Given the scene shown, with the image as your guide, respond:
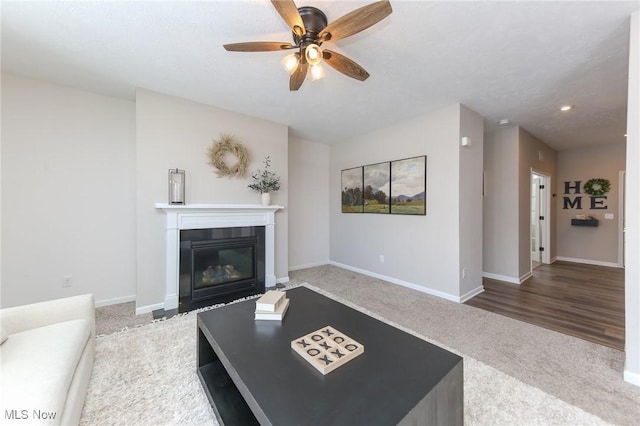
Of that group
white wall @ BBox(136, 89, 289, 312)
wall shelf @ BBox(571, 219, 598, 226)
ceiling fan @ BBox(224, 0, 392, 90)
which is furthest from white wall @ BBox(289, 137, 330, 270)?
wall shelf @ BBox(571, 219, 598, 226)

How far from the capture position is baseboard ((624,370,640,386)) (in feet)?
5.39

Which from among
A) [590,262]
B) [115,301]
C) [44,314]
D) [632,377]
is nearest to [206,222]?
[115,301]

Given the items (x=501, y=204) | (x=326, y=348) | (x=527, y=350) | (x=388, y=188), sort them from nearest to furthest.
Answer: (x=326, y=348) < (x=527, y=350) < (x=388, y=188) < (x=501, y=204)

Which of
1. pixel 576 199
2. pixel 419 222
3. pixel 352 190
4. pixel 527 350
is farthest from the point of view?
pixel 576 199

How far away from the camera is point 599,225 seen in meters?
5.02

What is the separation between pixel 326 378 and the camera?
104 cm

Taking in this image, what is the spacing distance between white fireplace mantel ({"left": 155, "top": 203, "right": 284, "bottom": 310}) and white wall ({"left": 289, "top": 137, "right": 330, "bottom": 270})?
3.34 ft

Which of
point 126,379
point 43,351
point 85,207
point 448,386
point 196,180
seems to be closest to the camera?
point 448,386

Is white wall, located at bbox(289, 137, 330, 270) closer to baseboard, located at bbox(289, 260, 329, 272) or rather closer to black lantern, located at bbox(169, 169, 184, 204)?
baseboard, located at bbox(289, 260, 329, 272)

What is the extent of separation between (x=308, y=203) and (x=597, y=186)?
5.91 meters

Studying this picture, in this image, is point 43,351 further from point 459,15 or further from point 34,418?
point 459,15

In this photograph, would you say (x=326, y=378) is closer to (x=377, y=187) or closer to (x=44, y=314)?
(x=44, y=314)

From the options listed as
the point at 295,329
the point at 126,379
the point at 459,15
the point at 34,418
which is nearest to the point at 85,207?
the point at 126,379

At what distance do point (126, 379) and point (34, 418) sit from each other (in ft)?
2.93
